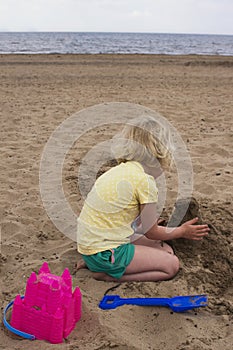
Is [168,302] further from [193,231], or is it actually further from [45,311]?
[45,311]

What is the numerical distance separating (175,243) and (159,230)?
46 centimetres

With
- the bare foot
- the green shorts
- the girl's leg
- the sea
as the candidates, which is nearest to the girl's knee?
the girl's leg

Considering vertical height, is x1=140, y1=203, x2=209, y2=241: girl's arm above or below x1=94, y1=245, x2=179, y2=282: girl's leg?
above

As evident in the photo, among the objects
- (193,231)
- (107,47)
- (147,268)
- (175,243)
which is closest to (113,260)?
(147,268)

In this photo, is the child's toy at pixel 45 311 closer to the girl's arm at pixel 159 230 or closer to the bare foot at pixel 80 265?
the bare foot at pixel 80 265

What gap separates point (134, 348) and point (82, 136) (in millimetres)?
4165

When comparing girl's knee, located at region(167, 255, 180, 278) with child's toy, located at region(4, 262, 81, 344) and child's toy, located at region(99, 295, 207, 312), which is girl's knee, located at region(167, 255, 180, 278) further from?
child's toy, located at region(4, 262, 81, 344)

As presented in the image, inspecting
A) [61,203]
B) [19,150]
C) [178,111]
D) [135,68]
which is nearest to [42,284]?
[61,203]

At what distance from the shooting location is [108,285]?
2729 millimetres

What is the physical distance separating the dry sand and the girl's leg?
0.06 m

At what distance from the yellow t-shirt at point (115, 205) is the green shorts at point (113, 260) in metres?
0.03

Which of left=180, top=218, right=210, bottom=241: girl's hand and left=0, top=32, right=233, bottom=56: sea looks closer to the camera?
left=180, top=218, right=210, bottom=241: girl's hand

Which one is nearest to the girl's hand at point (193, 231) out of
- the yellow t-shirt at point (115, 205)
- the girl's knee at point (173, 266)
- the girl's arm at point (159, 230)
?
the girl's arm at point (159, 230)

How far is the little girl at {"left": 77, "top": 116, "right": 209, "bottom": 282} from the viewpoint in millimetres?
2709
